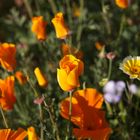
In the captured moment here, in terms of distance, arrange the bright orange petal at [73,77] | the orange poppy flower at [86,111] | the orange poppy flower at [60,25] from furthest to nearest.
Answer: the orange poppy flower at [60,25]
the orange poppy flower at [86,111]
the bright orange petal at [73,77]

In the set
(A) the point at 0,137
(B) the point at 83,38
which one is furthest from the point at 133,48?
(A) the point at 0,137

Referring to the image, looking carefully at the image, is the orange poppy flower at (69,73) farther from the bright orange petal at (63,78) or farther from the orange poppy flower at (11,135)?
the orange poppy flower at (11,135)

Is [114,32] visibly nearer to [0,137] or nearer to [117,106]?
[117,106]

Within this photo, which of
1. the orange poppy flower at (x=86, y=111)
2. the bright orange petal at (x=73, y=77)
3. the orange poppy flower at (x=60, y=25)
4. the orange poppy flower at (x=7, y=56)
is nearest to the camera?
the bright orange petal at (x=73, y=77)

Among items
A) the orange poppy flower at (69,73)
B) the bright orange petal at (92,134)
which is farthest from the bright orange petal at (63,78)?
the bright orange petal at (92,134)

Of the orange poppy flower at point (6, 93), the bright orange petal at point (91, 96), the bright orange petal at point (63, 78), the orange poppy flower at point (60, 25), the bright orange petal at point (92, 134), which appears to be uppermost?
the orange poppy flower at point (60, 25)

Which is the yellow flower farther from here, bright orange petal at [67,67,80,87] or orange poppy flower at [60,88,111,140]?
bright orange petal at [67,67,80,87]

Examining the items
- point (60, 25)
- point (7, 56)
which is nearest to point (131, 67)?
point (60, 25)

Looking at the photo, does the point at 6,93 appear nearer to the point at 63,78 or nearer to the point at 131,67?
the point at 63,78
